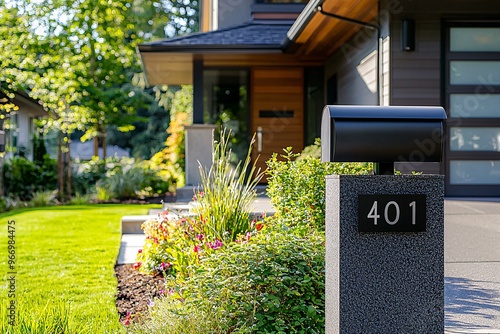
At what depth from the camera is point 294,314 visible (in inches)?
142

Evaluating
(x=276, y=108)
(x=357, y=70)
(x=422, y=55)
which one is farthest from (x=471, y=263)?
(x=276, y=108)

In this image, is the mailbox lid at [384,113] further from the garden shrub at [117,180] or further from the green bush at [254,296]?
the garden shrub at [117,180]

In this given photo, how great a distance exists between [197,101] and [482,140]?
17.2ft

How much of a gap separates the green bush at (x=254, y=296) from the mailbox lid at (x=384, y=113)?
3.82 feet

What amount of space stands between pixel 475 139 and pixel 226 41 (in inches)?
189

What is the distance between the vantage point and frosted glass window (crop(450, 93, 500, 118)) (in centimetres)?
876

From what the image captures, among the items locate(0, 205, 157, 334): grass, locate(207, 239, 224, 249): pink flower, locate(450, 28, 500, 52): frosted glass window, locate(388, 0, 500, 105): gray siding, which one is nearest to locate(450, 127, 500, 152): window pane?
locate(388, 0, 500, 105): gray siding

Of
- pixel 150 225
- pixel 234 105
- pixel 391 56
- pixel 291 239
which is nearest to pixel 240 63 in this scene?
pixel 234 105

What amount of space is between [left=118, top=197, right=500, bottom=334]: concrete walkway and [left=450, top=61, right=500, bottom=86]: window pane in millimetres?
1690

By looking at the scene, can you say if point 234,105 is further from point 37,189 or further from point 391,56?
point 37,189

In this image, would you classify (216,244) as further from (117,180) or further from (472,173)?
(117,180)

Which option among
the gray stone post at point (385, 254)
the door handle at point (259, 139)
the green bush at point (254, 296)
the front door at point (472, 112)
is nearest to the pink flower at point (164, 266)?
the green bush at point (254, 296)

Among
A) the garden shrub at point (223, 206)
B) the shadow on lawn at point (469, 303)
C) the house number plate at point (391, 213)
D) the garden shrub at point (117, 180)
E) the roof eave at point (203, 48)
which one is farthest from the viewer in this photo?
the garden shrub at point (117, 180)

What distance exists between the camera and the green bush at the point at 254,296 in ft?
11.5
